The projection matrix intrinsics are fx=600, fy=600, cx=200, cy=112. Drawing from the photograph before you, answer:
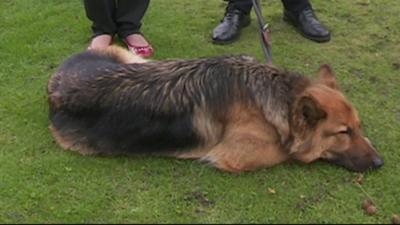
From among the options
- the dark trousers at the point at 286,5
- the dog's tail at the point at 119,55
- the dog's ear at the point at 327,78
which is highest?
the dog's ear at the point at 327,78

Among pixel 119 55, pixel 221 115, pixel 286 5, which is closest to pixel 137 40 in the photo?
pixel 119 55

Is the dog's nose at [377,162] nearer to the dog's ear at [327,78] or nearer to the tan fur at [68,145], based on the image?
the dog's ear at [327,78]

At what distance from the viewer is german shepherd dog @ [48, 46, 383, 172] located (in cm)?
432

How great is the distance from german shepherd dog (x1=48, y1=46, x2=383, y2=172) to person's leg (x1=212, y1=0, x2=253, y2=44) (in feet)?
6.26

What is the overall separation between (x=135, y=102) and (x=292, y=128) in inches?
45.5

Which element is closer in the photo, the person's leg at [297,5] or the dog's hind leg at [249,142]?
the dog's hind leg at [249,142]

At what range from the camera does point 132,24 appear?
6.34 meters

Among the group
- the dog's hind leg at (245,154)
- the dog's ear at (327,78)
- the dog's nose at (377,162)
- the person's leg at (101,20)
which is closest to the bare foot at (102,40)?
the person's leg at (101,20)

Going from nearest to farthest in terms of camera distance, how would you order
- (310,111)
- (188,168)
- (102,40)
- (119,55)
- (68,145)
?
(310,111) < (188,168) < (68,145) < (119,55) < (102,40)

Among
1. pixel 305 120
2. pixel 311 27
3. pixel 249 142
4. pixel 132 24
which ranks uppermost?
pixel 305 120

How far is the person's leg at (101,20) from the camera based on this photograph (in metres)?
6.12

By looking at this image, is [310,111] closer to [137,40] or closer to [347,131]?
[347,131]

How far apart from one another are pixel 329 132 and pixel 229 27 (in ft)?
8.37

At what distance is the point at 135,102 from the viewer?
14.4 feet
